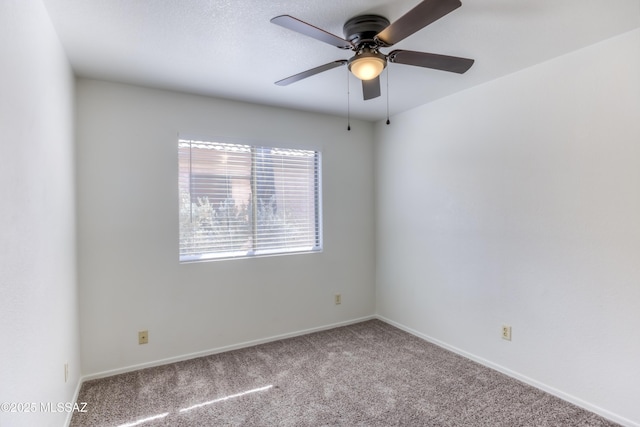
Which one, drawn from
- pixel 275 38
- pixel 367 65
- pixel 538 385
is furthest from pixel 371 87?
pixel 538 385

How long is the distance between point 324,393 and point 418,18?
7.77 ft

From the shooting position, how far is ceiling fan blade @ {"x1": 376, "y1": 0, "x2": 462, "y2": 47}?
4.35ft

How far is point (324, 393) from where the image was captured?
2.36 metres

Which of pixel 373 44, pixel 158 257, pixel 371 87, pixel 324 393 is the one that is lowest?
pixel 324 393

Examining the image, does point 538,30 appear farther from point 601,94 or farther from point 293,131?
point 293,131

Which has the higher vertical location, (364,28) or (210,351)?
(364,28)

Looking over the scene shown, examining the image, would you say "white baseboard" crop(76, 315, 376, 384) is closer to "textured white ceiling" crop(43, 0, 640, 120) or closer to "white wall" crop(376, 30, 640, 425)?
"white wall" crop(376, 30, 640, 425)

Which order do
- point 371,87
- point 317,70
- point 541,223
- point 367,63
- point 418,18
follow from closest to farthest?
point 418,18 < point 367,63 < point 317,70 < point 371,87 < point 541,223

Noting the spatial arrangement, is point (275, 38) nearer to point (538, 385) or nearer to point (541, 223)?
point (541, 223)

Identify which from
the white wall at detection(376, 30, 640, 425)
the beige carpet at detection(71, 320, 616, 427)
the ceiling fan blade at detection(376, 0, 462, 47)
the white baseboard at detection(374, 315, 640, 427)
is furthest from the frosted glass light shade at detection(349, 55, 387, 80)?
the white baseboard at detection(374, 315, 640, 427)

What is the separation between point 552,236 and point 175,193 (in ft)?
9.75

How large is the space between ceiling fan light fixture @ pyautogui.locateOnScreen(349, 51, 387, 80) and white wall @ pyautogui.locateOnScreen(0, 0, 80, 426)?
1467 millimetres

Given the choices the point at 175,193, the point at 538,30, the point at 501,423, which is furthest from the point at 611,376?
the point at 175,193

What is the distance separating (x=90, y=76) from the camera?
2521mm
